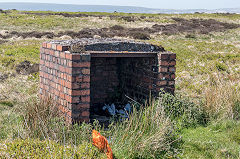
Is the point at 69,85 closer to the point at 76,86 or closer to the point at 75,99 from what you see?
the point at 76,86

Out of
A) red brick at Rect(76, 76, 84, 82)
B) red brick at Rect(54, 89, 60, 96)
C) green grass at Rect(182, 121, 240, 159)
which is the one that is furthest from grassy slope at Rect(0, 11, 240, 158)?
red brick at Rect(76, 76, 84, 82)

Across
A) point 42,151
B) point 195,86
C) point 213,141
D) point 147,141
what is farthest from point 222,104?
point 42,151

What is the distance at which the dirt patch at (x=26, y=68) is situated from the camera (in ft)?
33.6

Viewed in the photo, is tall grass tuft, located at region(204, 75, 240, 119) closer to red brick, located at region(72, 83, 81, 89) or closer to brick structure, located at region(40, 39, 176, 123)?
brick structure, located at region(40, 39, 176, 123)

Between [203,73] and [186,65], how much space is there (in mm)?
1587

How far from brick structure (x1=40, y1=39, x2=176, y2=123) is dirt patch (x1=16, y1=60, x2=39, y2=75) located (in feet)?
13.8

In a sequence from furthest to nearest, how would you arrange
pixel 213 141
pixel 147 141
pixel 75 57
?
1. pixel 75 57
2. pixel 213 141
3. pixel 147 141

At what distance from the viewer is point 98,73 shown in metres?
6.86

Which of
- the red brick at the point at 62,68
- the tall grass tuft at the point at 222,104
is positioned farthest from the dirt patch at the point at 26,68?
the tall grass tuft at the point at 222,104

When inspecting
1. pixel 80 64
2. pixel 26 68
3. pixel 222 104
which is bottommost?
pixel 26 68

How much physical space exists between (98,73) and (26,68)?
475 centimetres

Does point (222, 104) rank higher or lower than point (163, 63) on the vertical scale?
lower

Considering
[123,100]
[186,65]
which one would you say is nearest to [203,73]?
[186,65]

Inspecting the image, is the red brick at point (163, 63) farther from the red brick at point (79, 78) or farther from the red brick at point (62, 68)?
the red brick at point (62, 68)
